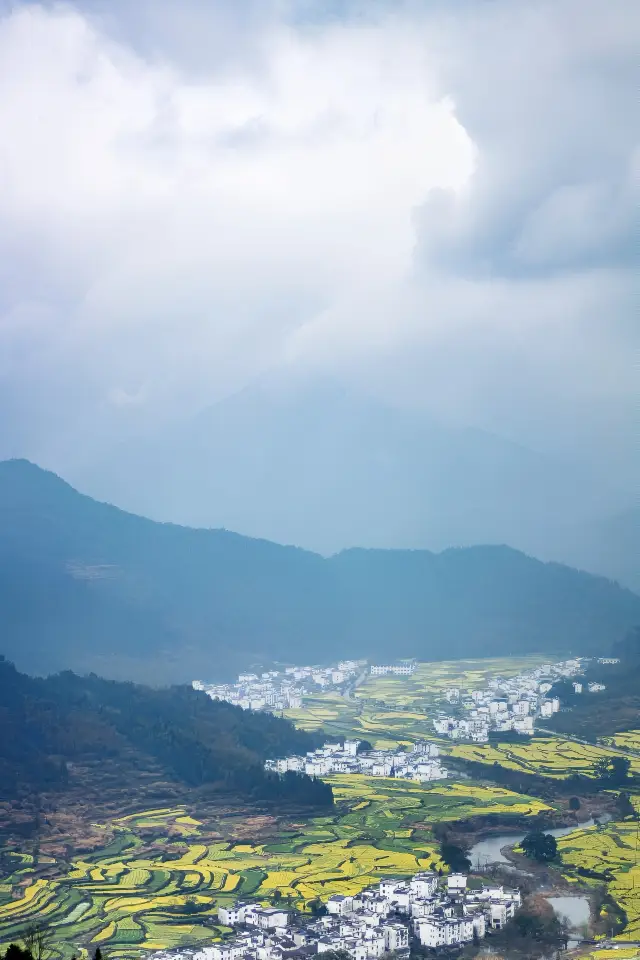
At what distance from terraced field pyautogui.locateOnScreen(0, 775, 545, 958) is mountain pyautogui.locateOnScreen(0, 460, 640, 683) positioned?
2585 cm

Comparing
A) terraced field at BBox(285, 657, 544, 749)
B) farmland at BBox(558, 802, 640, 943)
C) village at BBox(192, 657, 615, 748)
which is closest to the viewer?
farmland at BBox(558, 802, 640, 943)

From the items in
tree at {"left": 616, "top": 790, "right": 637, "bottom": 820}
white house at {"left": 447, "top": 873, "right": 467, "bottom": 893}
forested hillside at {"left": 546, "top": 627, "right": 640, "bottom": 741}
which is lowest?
white house at {"left": 447, "top": 873, "right": 467, "bottom": 893}

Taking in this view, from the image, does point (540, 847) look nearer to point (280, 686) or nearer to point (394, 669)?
point (280, 686)

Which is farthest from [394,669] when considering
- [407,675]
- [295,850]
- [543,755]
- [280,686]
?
[295,850]

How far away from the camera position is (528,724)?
43312mm

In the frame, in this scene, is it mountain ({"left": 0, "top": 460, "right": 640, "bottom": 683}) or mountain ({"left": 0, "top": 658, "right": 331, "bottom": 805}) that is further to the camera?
mountain ({"left": 0, "top": 460, "right": 640, "bottom": 683})

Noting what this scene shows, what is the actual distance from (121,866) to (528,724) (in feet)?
73.6

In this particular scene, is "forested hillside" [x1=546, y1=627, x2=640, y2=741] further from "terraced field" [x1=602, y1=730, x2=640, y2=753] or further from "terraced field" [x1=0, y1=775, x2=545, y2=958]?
"terraced field" [x1=0, y1=775, x2=545, y2=958]

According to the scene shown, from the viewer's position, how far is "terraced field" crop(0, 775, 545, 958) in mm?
20766

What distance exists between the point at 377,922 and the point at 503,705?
26.8 m

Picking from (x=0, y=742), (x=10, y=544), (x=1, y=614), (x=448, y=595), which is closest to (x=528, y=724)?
(x=0, y=742)

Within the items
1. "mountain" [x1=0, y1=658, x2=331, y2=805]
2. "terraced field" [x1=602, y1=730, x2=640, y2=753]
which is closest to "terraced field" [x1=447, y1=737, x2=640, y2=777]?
"terraced field" [x1=602, y1=730, x2=640, y2=753]

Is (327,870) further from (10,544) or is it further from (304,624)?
(304,624)

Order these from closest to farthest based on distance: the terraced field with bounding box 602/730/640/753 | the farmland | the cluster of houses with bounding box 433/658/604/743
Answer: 1. the farmland
2. the terraced field with bounding box 602/730/640/753
3. the cluster of houses with bounding box 433/658/604/743
